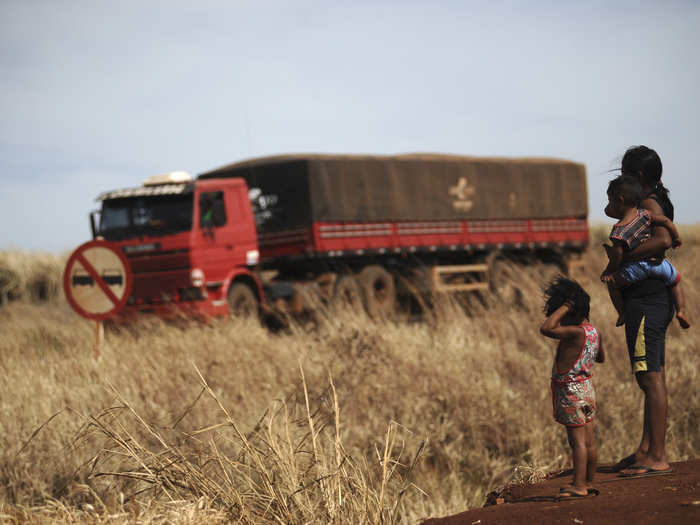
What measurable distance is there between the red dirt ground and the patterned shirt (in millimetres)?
1137

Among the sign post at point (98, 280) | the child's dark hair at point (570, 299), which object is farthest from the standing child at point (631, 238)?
the sign post at point (98, 280)

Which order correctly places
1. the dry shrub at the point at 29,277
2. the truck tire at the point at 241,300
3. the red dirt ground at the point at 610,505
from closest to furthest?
the red dirt ground at the point at 610,505 < the truck tire at the point at 241,300 < the dry shrub at the point at 29,277

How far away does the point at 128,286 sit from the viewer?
26.2ft

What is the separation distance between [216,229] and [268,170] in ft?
9.65

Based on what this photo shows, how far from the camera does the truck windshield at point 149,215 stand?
12711mm

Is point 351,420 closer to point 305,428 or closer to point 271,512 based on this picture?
point 305,428

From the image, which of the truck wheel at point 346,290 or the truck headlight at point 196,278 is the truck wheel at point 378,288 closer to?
the truck wheel at point 346,290

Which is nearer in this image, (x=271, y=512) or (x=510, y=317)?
(x=271, y=512)

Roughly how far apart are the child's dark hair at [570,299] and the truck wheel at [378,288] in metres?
11.8

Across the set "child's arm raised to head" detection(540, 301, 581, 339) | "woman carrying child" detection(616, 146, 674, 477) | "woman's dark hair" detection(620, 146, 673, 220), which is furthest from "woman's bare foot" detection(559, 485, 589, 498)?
"woman's dark hair" detection(620, 146, 673, 220)

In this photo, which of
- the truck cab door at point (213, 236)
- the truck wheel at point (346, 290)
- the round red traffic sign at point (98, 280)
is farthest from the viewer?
the truck wheel at point (346, 290)

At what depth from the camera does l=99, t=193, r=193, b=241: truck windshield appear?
12.7 m

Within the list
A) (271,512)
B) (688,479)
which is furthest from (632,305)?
(271,512)

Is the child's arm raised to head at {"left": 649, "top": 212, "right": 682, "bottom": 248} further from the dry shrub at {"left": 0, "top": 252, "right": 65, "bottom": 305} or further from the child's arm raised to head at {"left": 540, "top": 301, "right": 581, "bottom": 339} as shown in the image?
the dry shrub at {"left": 0, "top": 252, "right": 65, "bottom": 305}
